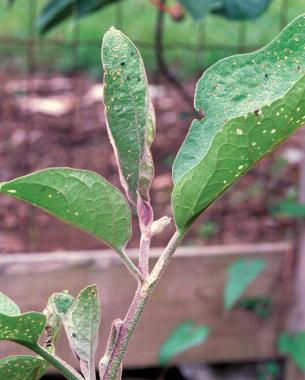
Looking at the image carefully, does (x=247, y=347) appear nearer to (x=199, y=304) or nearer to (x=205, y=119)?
(x=199, y=304)

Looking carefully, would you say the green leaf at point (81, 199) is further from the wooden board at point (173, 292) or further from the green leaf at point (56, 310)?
the wooden board at point (173, 292)

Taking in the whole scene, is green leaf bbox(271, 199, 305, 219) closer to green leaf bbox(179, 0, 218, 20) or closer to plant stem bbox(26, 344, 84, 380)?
green leaf bbox(179, 0, 218, 20)

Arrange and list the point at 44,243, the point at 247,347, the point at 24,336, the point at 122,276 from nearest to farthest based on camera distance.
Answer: the point at 24,336
the point at 122,276
the point at 247,347
the point at 44,243

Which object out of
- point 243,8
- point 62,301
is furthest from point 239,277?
point 62,301

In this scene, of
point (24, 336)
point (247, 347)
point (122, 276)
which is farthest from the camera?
point (247, 347)

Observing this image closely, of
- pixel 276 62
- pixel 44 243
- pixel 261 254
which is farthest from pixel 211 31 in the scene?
pixel 276 62

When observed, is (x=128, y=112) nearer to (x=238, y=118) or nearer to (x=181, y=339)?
(x=238, y=118)

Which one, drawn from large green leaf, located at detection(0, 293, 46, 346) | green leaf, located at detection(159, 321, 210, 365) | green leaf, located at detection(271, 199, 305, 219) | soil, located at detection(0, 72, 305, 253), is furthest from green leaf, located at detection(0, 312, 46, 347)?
soil, located at detection(0, 72, 305, 253)
